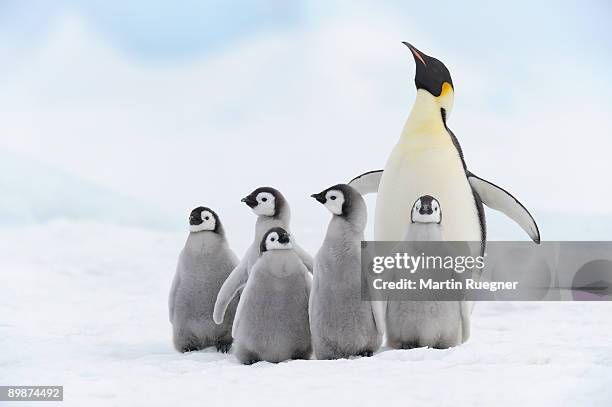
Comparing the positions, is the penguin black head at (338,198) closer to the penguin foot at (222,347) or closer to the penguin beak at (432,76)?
the penguin foot at (222,347)

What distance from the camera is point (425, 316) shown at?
2949 millimetres

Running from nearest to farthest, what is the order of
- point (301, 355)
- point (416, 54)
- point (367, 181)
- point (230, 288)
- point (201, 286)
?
point (301, 355) < point (230, 288) < point (201, 286) < point (416, 54) < point (367, 181)

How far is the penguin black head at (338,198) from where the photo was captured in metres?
3.02

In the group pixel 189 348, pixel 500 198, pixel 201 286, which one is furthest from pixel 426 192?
pixel 189 348

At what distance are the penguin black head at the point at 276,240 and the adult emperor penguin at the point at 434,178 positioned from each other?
618 mm

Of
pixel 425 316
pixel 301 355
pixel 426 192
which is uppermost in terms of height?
pixel 426 192

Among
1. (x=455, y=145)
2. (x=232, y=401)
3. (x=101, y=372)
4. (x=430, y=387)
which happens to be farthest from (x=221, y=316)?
(x=455, y=145)

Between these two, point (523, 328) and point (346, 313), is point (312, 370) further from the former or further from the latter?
point (523, 328)

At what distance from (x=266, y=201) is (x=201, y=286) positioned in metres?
0.42

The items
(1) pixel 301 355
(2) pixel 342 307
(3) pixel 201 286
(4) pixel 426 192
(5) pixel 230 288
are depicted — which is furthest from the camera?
(4) pixel 426 192

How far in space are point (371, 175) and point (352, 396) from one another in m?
1.74

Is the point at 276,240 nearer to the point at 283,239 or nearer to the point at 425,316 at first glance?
the point at 283,239

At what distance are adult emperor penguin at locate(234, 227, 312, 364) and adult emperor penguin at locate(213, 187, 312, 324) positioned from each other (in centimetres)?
15

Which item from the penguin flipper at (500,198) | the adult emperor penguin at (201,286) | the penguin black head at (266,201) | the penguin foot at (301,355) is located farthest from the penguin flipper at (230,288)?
the penguin flipper at (500,198)
